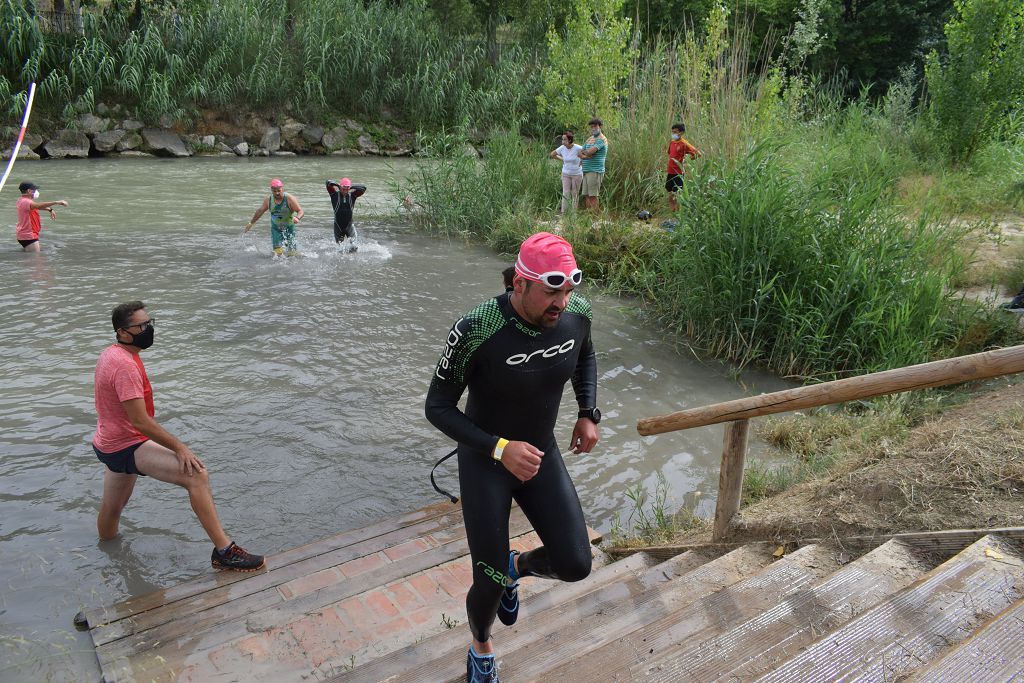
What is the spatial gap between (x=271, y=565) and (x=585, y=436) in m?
2.18

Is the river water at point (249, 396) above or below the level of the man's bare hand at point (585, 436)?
below

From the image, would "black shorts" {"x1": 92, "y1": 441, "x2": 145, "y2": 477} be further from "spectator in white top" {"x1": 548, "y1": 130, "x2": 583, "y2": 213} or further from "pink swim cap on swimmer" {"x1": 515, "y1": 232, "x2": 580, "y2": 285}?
Answer: "spectator in white top" {"x1": 548, "y1": 130, "x2": 583, "y2": 213}

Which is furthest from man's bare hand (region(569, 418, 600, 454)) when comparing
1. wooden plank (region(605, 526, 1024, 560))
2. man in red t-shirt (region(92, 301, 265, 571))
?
man in red t-shirt (region(92, 301, 265, 571))

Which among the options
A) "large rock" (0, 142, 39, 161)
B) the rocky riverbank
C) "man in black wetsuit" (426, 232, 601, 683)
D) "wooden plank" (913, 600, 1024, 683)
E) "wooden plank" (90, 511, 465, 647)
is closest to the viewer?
"wooden plank" (913, 600, 1024, 683)

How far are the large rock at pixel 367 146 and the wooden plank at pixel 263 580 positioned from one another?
827 inches

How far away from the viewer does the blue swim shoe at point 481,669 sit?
2887 mm

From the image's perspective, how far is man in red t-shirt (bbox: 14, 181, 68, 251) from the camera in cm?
1114

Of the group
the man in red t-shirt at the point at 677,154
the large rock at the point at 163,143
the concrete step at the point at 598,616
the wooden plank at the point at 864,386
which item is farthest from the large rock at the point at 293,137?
the concrete step at the point at 598,616

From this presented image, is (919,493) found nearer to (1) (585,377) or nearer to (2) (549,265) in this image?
(1) (585,377)

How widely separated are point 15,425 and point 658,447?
17.6 feet

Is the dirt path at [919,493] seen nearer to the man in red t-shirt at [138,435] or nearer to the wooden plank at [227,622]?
the wooden plank at [227,622]

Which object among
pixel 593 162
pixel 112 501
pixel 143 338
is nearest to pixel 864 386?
pixel 143 338

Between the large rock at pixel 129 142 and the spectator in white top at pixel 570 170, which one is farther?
the large rock at pixel 129 142

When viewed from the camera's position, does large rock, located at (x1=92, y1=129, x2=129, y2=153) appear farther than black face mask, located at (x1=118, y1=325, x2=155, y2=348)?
Yes
